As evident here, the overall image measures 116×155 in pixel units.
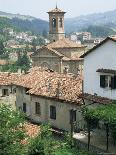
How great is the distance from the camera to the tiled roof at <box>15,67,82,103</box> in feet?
110

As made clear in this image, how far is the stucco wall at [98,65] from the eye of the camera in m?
28.5

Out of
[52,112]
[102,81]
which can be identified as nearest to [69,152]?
[102,81]

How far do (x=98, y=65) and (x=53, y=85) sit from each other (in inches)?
288

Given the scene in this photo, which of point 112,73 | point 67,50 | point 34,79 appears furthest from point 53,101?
point 67,50

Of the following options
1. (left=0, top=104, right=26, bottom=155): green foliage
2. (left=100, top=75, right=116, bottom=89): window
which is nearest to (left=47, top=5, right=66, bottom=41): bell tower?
(left=100, top=75, right=116, bottom=89): window

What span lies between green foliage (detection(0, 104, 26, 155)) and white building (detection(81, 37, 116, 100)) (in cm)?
1022

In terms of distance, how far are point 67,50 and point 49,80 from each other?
28.0 metres

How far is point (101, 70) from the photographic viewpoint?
96.3 ft

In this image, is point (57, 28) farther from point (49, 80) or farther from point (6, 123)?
point (6, 123)

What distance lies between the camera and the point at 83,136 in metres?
29.6

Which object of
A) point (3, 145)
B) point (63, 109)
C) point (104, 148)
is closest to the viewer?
point (3, 145)

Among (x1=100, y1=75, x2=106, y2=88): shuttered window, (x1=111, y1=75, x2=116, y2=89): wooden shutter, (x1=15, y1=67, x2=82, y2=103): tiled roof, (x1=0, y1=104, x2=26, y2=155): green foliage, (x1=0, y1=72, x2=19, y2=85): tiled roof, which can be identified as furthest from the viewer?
(x1=0, y1=72, x2=19, y2=85): tiled roof

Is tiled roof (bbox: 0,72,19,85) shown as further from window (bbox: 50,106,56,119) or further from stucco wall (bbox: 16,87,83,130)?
window (bbox: 50,106,56,119)

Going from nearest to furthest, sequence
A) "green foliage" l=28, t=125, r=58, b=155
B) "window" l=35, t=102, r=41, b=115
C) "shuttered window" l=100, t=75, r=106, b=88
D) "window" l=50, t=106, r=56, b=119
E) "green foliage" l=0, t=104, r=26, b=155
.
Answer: "green foliage" l=0, t=104, r=26, b=155 < "green foliage" l=28, t=125, r=58, b=155 < "shuttered window" l=100, t=75, r=106, b=88 < "window" l=50, t=106, r=56, b=119 < "window" l=35, t=102, r=41, b=115
